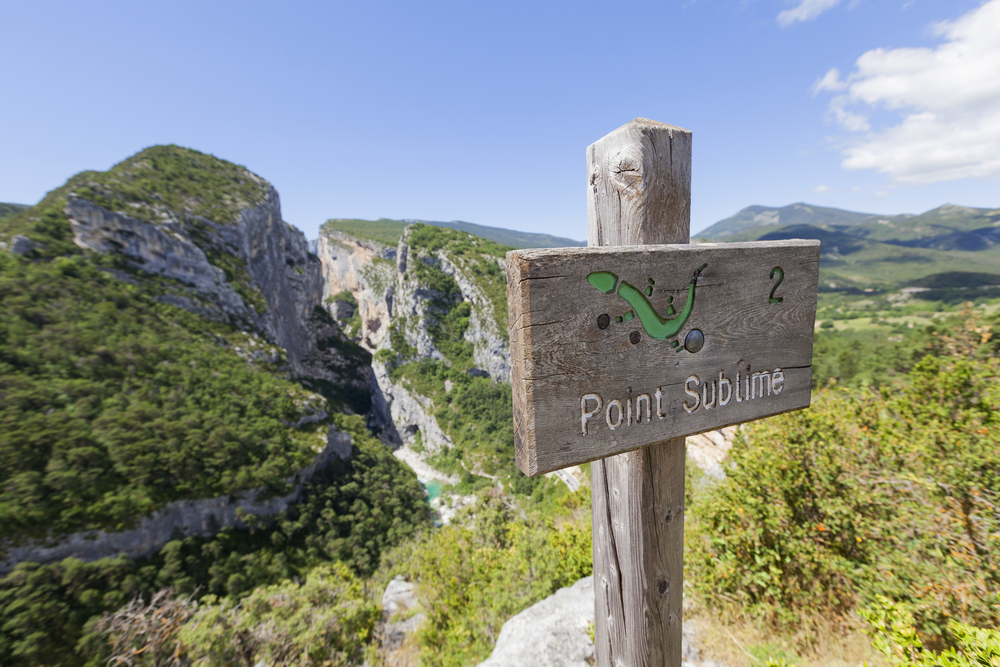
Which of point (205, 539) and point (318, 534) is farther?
point (318, 534)

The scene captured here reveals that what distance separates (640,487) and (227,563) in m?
32.3

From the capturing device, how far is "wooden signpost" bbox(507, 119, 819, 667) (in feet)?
3.33

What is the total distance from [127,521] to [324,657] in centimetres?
2155

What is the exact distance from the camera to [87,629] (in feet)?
59.2

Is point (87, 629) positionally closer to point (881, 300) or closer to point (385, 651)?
point (385, 651)

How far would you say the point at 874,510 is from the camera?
10.5 feet

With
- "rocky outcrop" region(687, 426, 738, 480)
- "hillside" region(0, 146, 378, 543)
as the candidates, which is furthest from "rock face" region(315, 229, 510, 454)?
"rocky outcrop" region(687, 426, 738, 480)

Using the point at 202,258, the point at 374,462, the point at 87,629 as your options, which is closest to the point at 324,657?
the point at 87,629

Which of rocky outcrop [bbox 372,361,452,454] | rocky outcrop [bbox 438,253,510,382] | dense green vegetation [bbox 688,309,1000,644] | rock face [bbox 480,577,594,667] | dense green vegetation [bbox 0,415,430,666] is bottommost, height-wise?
rocky outcrop [bbox 372,361,452,454]

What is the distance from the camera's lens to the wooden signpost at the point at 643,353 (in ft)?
3.33

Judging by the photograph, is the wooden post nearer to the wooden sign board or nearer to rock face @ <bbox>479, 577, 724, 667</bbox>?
the wooden sign board

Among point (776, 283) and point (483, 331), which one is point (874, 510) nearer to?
point (776, 283)

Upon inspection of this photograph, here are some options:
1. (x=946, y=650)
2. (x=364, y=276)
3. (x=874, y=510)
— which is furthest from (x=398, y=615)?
(x=364, y=276)

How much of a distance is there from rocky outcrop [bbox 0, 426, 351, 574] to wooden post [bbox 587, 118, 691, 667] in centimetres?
3154
